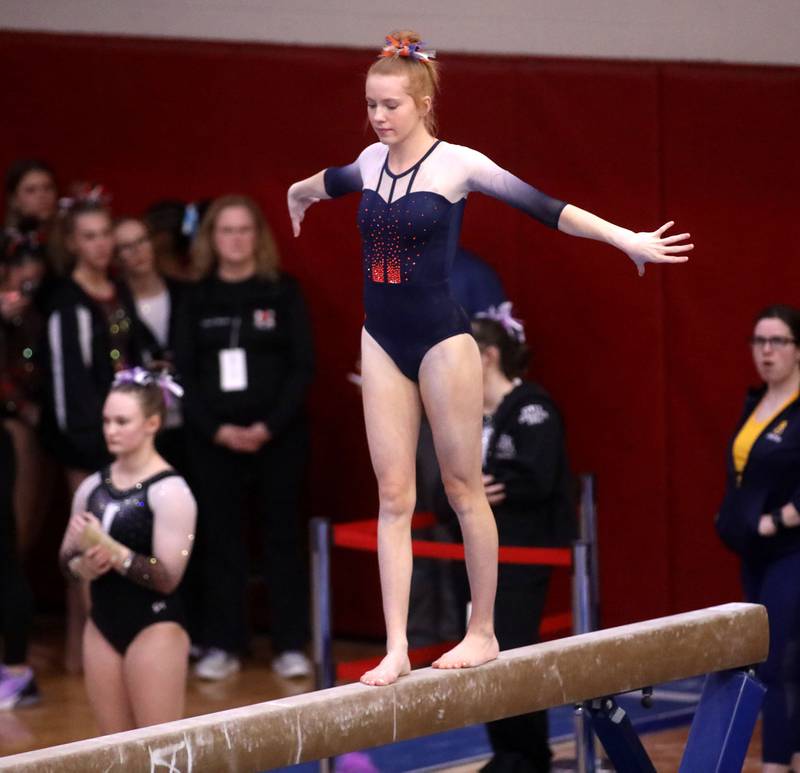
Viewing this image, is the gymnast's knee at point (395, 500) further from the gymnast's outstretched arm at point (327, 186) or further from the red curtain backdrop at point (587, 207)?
the red curtain backdrop at point (587, 207)

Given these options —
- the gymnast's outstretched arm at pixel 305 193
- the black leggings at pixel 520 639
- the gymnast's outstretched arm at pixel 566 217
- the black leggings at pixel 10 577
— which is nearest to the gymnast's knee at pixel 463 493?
the gymnast's outstretched arm at pixel 566 217

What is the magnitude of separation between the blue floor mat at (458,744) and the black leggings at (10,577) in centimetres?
145

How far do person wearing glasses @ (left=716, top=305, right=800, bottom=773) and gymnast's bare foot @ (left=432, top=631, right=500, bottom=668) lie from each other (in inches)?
77.1

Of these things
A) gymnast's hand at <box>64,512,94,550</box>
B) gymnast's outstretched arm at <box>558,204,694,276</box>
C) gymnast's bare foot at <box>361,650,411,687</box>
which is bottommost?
gymnast's bare foot at <box>361,650,411,687</box>

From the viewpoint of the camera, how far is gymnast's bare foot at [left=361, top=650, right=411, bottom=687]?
3.83 meters

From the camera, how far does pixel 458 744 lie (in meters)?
6.46

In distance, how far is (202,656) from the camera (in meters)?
7.60

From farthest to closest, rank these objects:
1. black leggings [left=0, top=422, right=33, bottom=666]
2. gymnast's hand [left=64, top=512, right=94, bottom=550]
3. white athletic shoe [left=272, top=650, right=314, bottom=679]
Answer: white athletic shoe [left=272, top=650, right=314, bottom=679]
black leggings [left=0, top=422, right=33, bottom=666]
gymnast's hand [left=64, top=512, right=94, bottom=550]

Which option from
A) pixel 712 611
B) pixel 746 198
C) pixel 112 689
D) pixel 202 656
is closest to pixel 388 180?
pixel 712 611

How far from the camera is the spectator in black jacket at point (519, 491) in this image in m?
5.50

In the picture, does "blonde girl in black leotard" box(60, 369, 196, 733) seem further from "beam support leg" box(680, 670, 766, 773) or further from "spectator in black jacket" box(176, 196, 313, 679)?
"spectator in black jacket" box(176, 196, 313, 679)

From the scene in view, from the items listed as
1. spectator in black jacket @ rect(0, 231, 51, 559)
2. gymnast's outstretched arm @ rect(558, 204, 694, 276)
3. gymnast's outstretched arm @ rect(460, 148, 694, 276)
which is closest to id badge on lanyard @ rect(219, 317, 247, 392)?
spectator in black jacket @ rect(0, 231, 51, 559)

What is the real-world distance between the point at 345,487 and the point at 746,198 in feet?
7.93

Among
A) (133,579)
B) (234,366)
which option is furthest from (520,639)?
(234,366)
